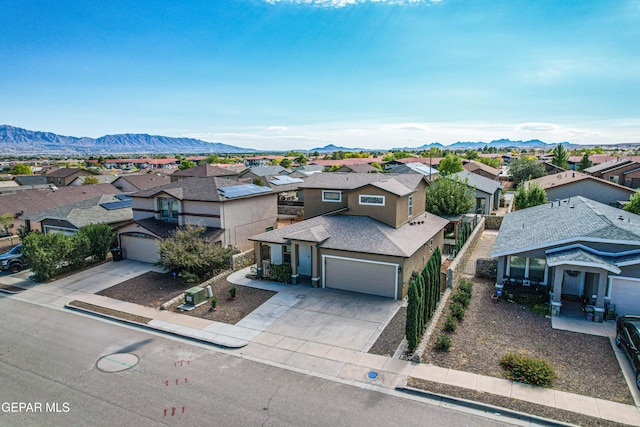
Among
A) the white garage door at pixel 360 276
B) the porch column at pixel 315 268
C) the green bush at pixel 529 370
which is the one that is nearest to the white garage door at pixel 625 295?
the green bush at pixel 529 370

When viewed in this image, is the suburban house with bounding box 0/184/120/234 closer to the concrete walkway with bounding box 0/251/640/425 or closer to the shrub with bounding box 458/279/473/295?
the concrete walkway with bounding box 0/251/640/425

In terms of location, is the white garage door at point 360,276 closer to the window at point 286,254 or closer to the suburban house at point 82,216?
the window at point 286,254

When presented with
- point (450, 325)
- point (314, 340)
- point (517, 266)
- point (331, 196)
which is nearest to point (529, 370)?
point (450, 325)

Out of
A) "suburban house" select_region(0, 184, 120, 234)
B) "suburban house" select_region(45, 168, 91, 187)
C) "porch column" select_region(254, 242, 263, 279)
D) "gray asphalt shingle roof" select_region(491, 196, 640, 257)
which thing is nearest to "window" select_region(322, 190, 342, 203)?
"porch column" select_region(254, 242, 263, 279)

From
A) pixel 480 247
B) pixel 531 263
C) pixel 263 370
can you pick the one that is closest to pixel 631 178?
pixel 480 247

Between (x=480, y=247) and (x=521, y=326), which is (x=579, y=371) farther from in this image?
(x=480, y=247)

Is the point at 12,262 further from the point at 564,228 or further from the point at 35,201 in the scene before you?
the point at 564,228

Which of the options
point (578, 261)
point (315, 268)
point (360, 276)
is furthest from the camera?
point (315, 268)
